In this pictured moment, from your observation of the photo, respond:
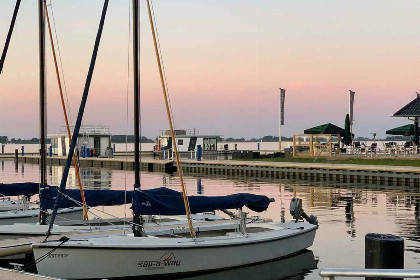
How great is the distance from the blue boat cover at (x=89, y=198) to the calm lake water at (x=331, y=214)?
0.51 meters

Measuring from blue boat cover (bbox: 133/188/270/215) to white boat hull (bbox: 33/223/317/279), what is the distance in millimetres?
911

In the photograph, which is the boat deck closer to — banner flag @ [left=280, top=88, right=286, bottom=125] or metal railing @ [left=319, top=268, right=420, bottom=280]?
metal railing @ [left=319, top=268, right=420, bottom=280]

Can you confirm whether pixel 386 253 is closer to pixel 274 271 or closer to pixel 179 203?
pixel 274 271

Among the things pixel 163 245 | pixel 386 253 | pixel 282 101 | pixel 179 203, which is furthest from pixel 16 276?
pixel 282 101

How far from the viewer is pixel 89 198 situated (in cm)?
1791

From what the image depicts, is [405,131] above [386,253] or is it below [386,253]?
above

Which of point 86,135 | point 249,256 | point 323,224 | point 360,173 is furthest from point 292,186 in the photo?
point 86,135

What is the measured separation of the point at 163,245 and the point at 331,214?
14.8m

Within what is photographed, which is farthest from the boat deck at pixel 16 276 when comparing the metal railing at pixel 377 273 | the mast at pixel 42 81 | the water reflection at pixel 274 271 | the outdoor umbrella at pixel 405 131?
the outdoor umbrella at pixel 405 131

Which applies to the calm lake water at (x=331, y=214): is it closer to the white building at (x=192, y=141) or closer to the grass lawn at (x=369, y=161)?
the grass lawn at (x=369, y=161)

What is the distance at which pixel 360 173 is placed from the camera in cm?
4453

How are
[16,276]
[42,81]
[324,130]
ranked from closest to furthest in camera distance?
[16,276] → [42,81] → [324,130]

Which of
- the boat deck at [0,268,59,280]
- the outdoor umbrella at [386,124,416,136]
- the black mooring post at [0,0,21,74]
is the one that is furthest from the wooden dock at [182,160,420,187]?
the boat deck at [0,268,59,280]

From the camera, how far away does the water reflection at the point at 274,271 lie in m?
15.4
